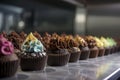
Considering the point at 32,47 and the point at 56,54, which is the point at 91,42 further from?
the point at 32,47

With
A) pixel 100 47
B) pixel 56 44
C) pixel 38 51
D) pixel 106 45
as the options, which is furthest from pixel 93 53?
pixel 38 51

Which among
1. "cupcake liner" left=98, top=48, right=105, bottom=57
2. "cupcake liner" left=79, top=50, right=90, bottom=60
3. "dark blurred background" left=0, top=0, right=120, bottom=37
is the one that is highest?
"dark blurred background" left=0, top=0, right=120, bottom=37

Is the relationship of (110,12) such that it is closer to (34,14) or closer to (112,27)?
(112,27)

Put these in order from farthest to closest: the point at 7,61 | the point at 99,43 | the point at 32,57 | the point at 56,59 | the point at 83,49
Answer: the point at 99,43 → the point at 83,49 → the point at 56,59 → the point at 32,57 → the point at 7,61

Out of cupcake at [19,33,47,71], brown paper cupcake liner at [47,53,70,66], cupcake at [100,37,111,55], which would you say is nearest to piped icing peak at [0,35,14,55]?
cupcake at [19,33,47,71]

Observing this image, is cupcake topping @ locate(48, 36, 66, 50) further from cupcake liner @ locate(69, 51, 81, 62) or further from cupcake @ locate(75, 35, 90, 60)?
cupcake @ locate(75, 35, 90, 60)

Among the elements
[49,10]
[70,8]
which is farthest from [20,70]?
[70,8]
